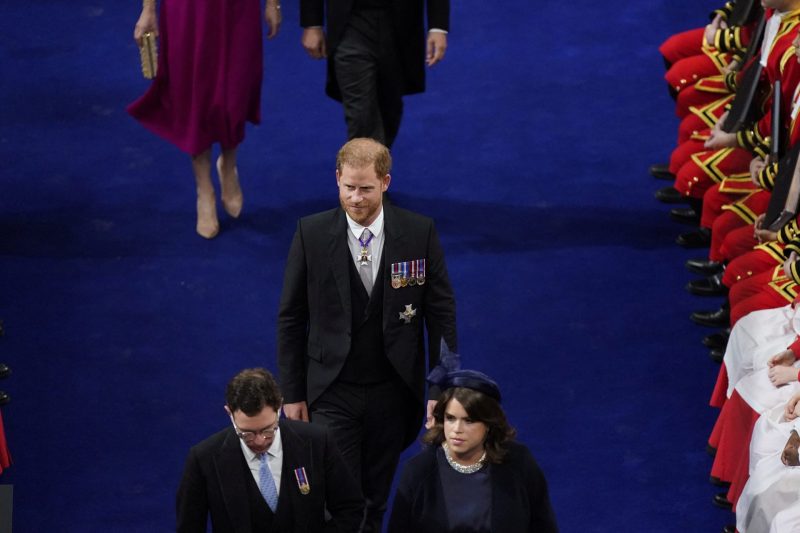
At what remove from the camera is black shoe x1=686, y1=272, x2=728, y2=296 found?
27.1ft

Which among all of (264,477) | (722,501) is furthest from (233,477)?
(722,501)

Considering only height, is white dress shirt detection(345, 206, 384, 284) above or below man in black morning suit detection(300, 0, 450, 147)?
above

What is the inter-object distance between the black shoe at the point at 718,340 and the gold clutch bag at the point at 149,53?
9.53 ft

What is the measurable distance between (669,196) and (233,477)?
4.37 m

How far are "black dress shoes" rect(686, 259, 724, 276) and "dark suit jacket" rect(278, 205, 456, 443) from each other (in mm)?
2595

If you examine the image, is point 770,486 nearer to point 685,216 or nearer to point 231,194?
point 685,216

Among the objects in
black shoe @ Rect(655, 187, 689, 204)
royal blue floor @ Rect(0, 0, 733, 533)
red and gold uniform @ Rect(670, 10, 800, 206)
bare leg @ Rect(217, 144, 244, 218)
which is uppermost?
red and gold uniform @ Rect(670, 10, 800, 206)

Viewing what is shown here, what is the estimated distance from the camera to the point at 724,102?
8828 mm

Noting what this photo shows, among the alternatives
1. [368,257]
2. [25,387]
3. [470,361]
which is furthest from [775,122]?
[25,387]

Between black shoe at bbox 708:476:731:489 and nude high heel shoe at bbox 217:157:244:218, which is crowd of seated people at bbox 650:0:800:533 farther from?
nude high heel shoe at bbox 217:157:244:218

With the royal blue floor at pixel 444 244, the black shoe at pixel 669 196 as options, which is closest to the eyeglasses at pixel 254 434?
the royal blue floor at pixel 444 244

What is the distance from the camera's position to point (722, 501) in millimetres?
6906

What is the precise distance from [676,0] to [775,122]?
13.0 ft

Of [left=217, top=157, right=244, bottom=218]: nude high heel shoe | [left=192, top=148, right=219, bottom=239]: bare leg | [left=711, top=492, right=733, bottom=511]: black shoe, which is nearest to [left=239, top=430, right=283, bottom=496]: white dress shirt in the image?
[left=711, top=492, right=733, bottom=511]: black shoe
